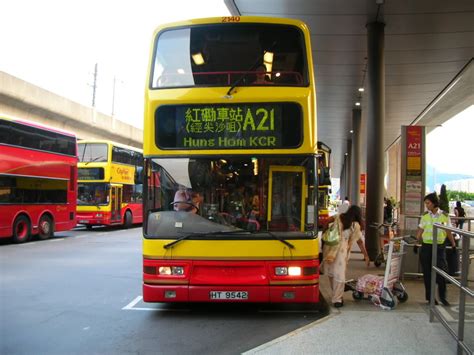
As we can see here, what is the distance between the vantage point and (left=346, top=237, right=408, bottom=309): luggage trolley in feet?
22.7

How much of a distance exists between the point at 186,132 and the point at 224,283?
2120 mm

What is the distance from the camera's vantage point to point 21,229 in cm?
1728

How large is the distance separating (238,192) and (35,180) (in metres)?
13.1

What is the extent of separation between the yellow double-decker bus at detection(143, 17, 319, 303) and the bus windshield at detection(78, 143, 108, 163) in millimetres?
16803

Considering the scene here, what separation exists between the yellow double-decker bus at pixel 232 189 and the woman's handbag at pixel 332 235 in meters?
0.73

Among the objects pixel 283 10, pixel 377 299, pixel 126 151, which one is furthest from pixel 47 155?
pixel 377 299

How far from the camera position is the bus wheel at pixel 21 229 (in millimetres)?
16820

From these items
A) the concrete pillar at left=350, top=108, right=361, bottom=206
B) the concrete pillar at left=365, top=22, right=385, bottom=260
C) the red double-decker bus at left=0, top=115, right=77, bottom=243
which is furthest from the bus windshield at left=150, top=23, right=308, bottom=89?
the concrete pillar at left=350, top=108, right=361, bottom=206

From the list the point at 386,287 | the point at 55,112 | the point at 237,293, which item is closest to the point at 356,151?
the point at 55,112

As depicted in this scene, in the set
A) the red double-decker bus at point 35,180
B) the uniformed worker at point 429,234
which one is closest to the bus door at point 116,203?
the red double-decker bus at point 35,180

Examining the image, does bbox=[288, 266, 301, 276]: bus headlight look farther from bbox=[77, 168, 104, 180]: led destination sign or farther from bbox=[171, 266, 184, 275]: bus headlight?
bbox=[77, 168, 104, 180]: led destination sign

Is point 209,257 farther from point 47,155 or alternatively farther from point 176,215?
point 47,155

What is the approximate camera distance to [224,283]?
652 centimetres

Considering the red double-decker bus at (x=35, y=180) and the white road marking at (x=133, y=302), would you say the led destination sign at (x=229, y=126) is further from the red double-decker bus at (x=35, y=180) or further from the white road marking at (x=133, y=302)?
the red double-decker bus at (x=35, y=180)
